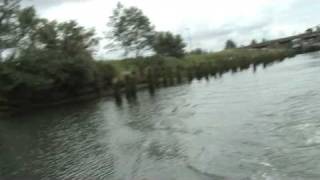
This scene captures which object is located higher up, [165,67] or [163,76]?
[165,67]

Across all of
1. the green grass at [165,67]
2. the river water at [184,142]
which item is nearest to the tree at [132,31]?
the green grass at [165,67]

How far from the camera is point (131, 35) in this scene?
109 m

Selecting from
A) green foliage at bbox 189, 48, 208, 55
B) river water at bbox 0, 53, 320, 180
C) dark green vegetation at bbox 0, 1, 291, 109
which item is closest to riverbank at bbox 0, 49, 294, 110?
dark green vegetation at bbox 0, 1, 291, 109

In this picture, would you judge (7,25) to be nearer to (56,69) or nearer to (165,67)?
(56,69)

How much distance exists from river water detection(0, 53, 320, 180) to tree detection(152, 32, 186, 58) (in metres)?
74.5

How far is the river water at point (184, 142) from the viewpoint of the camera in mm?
24328

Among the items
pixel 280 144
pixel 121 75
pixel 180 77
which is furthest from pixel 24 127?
pixel 180 77

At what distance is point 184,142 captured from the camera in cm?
3188

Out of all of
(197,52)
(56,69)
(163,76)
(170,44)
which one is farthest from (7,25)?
(197,52)

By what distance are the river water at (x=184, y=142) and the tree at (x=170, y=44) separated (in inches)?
2931

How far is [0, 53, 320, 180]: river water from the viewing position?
24328mm

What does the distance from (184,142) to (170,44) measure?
10004 centimetres

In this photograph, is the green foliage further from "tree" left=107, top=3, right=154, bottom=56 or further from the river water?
the river water

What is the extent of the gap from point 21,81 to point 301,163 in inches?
2031
